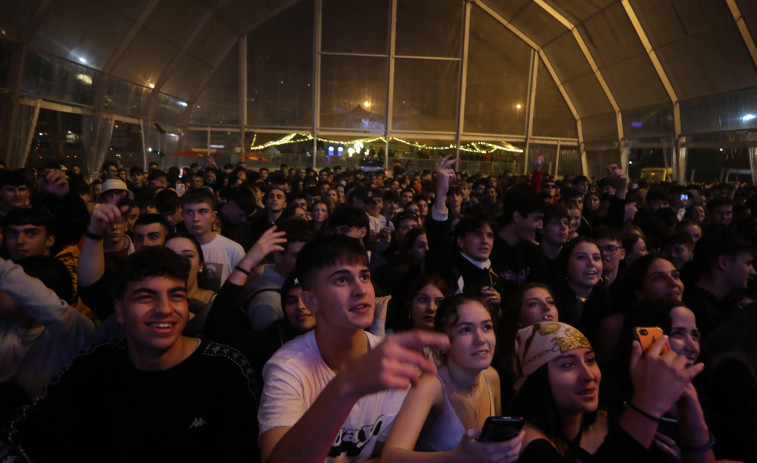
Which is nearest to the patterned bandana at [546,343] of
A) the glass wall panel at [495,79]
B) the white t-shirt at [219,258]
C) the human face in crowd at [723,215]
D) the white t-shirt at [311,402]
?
the white t-shirt at [311,402]

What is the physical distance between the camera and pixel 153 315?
2.35 meters

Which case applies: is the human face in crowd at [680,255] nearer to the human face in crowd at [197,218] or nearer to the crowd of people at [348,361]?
the crowd of people at [348,361]

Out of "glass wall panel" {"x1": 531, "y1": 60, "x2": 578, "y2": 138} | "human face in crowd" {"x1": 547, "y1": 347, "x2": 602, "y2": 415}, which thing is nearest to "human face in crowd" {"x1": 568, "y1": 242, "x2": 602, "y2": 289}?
"human face in crowd" {"x1": 547, "y1": 347, "x2": 602, "y2": 415}

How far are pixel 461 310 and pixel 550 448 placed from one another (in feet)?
2.77

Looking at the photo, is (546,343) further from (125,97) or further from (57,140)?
A: (125,97)

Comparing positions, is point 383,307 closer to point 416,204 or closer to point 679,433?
point 679,433

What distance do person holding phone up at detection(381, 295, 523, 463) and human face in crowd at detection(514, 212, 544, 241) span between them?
8.58ft

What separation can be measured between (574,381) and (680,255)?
3477mm

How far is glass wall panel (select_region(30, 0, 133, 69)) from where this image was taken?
556 inches

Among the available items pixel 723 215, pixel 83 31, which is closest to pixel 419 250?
pixel 723 215

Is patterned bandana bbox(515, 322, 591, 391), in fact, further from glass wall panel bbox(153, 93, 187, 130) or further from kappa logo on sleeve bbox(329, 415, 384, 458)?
glass wall panel bbox(153, 93, 187, 130)

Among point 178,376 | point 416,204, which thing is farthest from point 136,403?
point 416,204

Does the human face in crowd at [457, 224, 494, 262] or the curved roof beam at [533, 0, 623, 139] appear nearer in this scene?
the human face in crowd at [457, 224, 494, 262]

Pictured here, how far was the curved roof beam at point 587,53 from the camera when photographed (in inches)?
890
